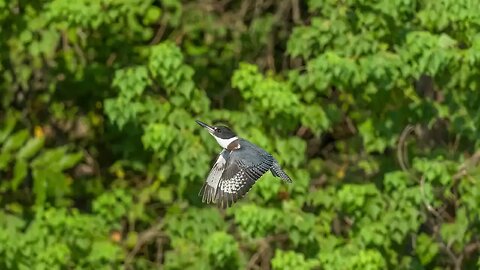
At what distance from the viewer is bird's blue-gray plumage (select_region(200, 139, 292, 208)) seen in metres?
8.83

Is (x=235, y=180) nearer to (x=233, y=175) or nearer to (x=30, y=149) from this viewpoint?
(x=233, y=175)

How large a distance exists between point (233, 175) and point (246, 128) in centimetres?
244

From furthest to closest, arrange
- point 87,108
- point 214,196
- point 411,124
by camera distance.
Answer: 1. point 87,108
2. point 411,124
3. point 214,196

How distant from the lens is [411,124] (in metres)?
11.6

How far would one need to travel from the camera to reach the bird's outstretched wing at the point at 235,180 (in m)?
8.82

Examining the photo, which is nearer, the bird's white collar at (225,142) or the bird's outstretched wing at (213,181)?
the bird's outstretched wing at (213,181)

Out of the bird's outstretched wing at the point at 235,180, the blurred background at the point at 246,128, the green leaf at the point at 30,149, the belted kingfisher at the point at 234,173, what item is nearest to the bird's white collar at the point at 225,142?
the belted kingfisher at the point at 234,173

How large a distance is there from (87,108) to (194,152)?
1.70m

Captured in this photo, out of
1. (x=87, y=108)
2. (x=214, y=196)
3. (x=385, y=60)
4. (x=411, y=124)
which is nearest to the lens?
(x=214, y=196)

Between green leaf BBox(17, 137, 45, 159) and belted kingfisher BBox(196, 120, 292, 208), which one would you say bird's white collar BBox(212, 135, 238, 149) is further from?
green leaf BBox(17, 137, 45, 159)

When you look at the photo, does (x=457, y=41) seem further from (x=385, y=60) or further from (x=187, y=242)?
(x=187, y=242)

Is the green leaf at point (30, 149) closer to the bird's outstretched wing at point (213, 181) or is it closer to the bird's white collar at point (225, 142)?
the bird's white collar at point (225, 142)

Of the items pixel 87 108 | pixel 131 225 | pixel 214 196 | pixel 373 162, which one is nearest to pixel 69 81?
pixel 87 108

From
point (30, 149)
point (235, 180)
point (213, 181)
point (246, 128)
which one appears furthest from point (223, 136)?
point (30, 149)
